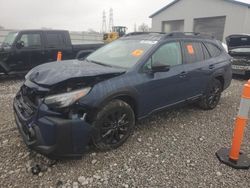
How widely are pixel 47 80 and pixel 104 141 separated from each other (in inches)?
45.0

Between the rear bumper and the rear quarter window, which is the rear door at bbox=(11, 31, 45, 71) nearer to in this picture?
the rear quarter window

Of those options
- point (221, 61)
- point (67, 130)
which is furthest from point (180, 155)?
point (221, 61)

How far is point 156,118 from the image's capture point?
4.55 m

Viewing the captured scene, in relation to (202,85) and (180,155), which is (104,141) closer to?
(180,155)

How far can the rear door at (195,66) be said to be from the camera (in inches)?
167

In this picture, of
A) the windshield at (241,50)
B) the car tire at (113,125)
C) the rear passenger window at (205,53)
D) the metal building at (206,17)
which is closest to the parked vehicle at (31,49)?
the rear passenger window at (205,53)

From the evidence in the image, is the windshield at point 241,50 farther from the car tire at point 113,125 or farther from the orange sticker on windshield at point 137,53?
the car tire at point 113,125

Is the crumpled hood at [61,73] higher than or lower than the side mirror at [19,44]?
higher

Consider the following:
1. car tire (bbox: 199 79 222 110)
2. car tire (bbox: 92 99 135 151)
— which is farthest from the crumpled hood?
car tire (bbox: 199 79 222 110)

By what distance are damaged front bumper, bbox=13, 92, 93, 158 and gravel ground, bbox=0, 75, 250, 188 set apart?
11.7 inches

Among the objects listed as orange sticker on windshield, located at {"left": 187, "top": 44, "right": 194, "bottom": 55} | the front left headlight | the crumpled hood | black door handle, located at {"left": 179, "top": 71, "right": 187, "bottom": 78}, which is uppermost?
orange sticker on windshield, located at {"left": 187, "top": 44, "right": 194, "bottom": 55}

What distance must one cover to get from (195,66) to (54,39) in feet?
18.5

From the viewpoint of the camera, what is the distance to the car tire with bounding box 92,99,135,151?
3.00 m

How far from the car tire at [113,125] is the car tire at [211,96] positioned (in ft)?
7.44
